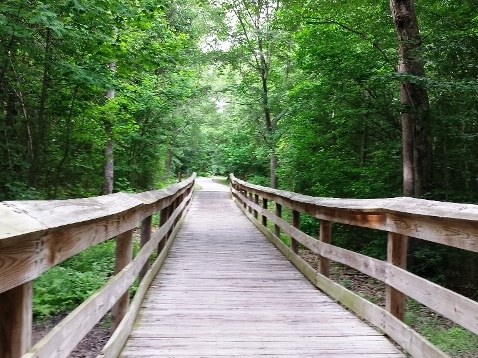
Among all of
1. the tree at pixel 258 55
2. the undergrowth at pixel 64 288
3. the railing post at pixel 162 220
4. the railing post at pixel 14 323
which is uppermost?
the tree at pixel 258 55

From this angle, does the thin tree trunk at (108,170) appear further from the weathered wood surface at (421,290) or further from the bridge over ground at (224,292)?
the weathered wood surface at (421,290)

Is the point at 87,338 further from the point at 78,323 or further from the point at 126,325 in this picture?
the point at 78,323

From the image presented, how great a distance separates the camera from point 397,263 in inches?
141

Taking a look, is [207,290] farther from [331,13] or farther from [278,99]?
[278,99]

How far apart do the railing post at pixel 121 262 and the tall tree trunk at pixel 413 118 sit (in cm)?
554

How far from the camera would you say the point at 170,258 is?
23.0ft

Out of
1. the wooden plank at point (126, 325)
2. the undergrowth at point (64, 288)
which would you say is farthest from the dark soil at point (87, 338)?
the wooden plank at point (126, 325)

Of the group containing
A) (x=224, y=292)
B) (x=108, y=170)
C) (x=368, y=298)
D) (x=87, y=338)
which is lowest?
(x=87, y=338)

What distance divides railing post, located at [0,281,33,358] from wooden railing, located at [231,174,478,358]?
2.12 meters

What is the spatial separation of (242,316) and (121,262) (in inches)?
53.5

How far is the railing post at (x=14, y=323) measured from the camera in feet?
5.16

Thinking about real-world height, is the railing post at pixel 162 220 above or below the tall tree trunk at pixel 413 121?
below

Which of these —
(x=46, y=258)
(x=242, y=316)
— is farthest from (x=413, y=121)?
(x=46, y=258)

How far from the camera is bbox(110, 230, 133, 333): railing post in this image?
3.54 meters
